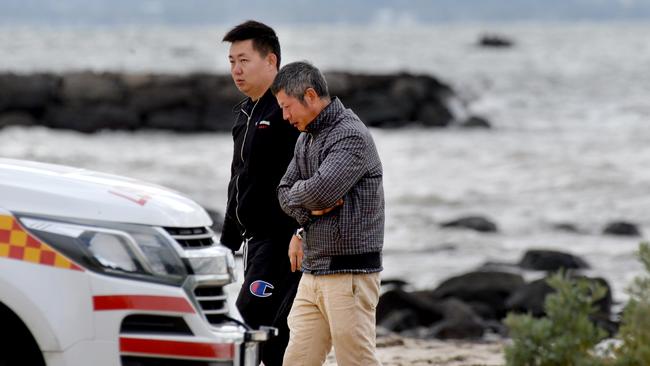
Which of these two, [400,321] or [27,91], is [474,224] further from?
[27,91]

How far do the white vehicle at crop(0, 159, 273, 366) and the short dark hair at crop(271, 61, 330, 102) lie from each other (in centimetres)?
103

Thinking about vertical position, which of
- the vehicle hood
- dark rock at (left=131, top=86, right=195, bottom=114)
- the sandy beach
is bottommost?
the sandy beach

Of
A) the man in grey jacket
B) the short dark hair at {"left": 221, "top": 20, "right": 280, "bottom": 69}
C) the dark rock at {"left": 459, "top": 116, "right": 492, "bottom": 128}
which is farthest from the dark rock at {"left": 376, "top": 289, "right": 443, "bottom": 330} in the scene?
the dark rock at {"left": 459, "top": 116, "right": 492, "bottom": 128}

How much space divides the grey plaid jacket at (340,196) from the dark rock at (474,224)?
1540cm

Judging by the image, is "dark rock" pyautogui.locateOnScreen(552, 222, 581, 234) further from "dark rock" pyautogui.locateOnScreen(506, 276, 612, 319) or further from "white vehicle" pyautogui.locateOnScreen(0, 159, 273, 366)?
"white vehicle" pyautogui.locateOnScreen(0, 159, 273, 366)

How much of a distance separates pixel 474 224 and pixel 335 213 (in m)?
15.6

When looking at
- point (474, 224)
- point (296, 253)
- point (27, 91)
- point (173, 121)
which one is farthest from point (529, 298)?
point (27, 91)

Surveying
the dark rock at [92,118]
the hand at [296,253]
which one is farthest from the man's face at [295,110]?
the dark rock at [92,118]

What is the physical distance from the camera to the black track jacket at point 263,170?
6.11m

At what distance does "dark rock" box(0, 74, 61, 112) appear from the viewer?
42844 mm

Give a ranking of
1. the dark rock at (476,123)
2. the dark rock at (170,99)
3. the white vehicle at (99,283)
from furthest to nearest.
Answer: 1. the dark rock at (476,123)
2. the dark rock at (170,99)
3. the white vehicle at (99,283)

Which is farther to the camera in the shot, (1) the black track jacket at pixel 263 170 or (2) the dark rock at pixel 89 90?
(2) the dark rock at pixel 89 90

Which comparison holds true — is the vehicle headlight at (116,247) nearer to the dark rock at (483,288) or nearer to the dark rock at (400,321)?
the dark rock at (400,321)

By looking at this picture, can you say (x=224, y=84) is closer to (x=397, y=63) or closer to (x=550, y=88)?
(x=550, y=88)
